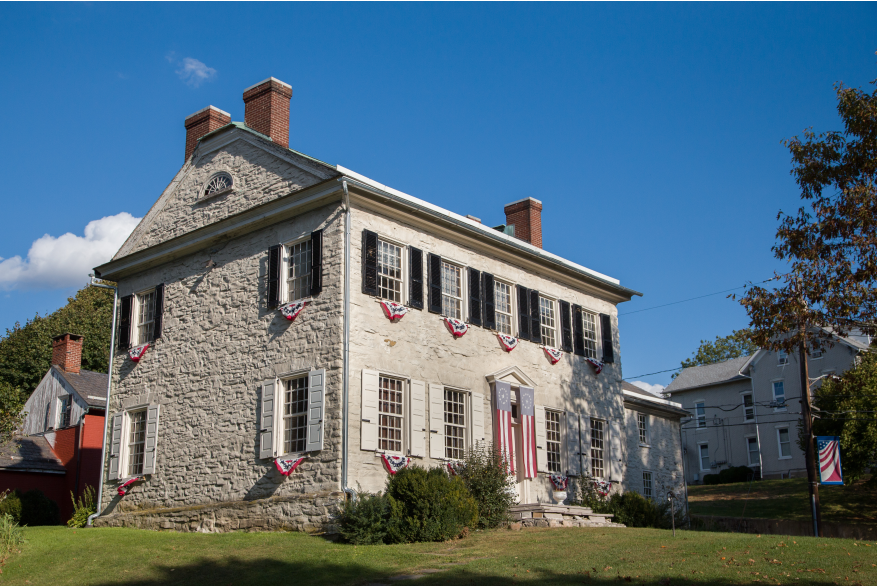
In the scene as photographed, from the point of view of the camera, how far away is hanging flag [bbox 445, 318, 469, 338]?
60.7 ft

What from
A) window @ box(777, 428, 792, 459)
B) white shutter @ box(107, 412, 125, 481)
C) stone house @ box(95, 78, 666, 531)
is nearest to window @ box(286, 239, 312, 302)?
stone house @ box(95, 78, 666, 531)

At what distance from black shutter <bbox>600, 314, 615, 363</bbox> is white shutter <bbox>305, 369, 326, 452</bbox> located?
10.4 m

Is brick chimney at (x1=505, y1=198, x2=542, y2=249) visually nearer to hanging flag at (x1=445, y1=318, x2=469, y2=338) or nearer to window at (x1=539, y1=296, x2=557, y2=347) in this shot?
window at (x1=539, y1=296, x2=557, y2=347)

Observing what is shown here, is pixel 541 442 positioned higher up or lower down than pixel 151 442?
lower down

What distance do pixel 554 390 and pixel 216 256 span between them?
9.33 m

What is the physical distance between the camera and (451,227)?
750 inches

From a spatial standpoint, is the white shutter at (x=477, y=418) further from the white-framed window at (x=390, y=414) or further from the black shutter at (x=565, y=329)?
the black shutter at (x=565, y=329)

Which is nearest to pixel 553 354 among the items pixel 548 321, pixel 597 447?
pixel 548 321

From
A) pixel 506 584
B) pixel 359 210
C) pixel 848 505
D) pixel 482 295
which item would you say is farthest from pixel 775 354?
pixel 506 584

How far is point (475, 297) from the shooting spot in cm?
1952

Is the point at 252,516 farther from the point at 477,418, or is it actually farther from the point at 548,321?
the point at 548,321

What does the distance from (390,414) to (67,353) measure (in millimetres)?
19019

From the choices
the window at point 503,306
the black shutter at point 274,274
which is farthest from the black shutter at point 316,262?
the window at point 503,306

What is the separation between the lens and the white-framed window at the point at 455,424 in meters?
18.1
